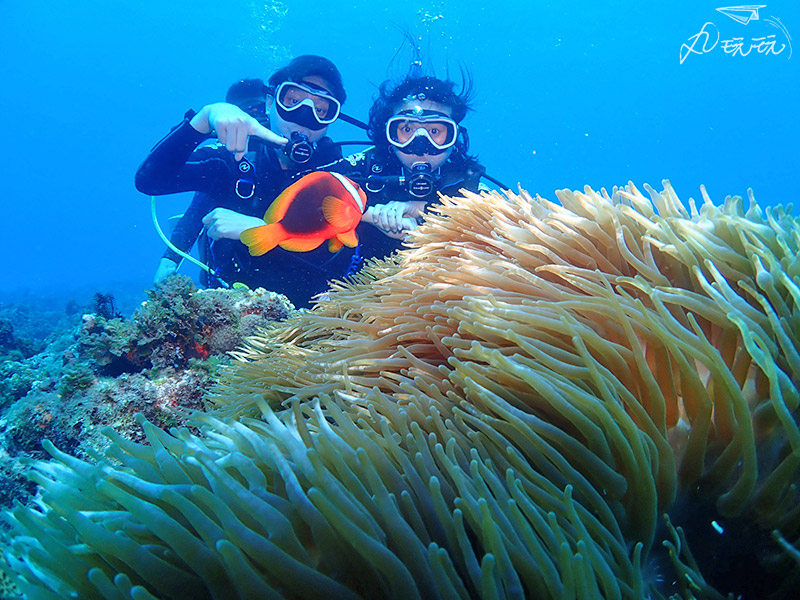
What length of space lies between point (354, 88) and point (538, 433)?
244 ft

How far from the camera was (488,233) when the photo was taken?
182 centimetres

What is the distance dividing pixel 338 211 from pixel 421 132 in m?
2.36

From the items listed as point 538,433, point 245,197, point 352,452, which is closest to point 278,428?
point 352,452

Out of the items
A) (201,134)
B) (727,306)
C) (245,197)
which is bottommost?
(727,306)

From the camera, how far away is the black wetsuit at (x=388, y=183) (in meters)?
4.52

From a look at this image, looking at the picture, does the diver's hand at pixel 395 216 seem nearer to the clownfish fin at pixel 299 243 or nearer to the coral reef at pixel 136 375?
the clownfish fin at pixel 299 243

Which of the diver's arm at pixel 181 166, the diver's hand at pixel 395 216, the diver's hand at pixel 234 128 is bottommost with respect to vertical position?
the diver's hand at pixel 395 216

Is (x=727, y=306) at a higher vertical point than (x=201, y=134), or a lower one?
lower

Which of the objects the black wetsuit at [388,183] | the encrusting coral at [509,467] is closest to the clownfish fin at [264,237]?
the black wetsuit at [388,183]

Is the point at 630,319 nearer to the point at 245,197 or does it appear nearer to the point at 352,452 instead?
the point at 352,452

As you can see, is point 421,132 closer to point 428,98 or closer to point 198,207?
point 428,98

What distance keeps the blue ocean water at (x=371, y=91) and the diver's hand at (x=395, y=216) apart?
51.9 meters

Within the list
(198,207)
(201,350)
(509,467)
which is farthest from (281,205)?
(198,207)

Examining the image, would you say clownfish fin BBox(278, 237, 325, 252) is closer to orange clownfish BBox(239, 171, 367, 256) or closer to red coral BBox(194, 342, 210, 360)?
orange clownfish BBox(239, 171, 367, 256)
